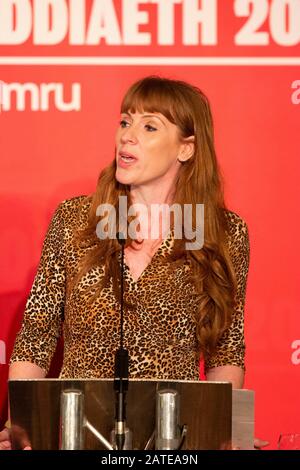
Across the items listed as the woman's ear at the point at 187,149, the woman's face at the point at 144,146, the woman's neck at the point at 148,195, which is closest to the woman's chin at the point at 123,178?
the woman's face at the point at 144,146

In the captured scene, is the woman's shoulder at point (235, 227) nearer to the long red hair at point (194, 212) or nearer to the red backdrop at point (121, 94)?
the long red hair at point (194, 212)

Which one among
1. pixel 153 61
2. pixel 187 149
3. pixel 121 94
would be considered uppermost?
pixel 153 61

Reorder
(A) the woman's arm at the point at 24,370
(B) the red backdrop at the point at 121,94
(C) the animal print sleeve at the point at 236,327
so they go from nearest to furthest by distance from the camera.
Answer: (A) the woman's arm at the point at 24,370, (C) the animal print sleeve at the point at 236,327, (B) the red backdrop at the point at 121,94

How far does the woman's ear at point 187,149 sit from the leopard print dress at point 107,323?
345 millimetres

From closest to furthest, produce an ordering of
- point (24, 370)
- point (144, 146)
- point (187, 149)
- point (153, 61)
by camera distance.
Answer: point (24, 370)
point (144, 146)
point (187, 149)
point (153, 61)

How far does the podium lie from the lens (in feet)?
6.77

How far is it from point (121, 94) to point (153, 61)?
0.51 feet

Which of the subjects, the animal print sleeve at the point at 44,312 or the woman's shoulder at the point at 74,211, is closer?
the animal print sleeve at the point at 44,312

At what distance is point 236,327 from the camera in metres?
2.87

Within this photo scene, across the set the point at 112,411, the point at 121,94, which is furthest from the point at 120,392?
the point at 121,94

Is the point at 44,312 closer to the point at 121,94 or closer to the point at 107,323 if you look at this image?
the point at 107,323

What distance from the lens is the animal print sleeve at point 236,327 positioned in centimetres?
286

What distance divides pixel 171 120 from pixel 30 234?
749 millimetres

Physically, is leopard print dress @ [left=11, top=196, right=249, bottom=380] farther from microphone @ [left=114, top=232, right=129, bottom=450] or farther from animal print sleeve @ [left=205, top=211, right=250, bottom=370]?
microphone @ [left=114, top=232, right=129, bottom=450]
